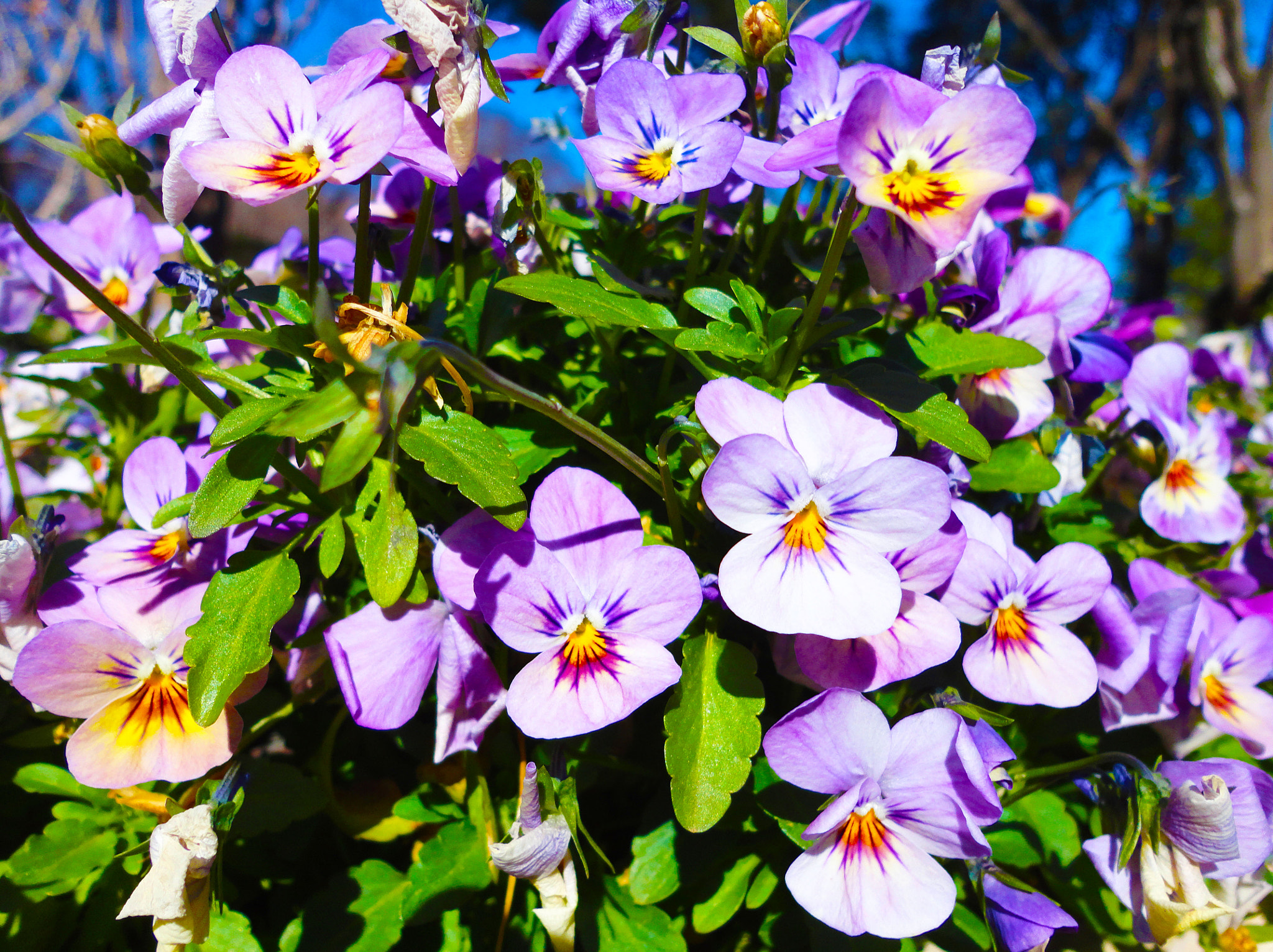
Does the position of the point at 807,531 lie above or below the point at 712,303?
below

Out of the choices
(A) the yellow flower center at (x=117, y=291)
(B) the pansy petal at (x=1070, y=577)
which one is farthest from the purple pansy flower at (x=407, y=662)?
(A) the yellow flower center at (x=117, y=291)

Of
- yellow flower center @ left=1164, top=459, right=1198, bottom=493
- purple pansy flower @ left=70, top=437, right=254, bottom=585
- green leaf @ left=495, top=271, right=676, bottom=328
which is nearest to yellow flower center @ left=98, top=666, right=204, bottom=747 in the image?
purple pansy flower @ left=70, top=437, right=254, bottom=585

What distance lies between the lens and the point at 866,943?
78 centimetres

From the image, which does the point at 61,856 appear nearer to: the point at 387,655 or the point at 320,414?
the point at 387,655

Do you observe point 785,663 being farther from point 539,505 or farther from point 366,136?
point 366,136

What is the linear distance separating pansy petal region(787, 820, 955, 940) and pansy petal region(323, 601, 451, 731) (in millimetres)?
353

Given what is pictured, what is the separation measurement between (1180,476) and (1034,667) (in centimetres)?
45

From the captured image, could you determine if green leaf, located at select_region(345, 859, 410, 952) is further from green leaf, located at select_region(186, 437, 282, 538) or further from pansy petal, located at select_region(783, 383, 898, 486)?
pansy petal, located at select_region(783, 383, 898, 486)

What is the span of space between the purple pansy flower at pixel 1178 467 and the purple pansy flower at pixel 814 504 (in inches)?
21.2

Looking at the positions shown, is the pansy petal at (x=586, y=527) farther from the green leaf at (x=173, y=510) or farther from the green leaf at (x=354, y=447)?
the green leaf at (x=173, y=510)

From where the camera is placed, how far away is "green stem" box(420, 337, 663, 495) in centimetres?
49

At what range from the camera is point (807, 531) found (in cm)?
64

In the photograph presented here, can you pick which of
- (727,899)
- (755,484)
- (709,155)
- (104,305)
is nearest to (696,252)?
(709,155)

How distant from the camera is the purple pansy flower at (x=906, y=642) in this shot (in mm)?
671
